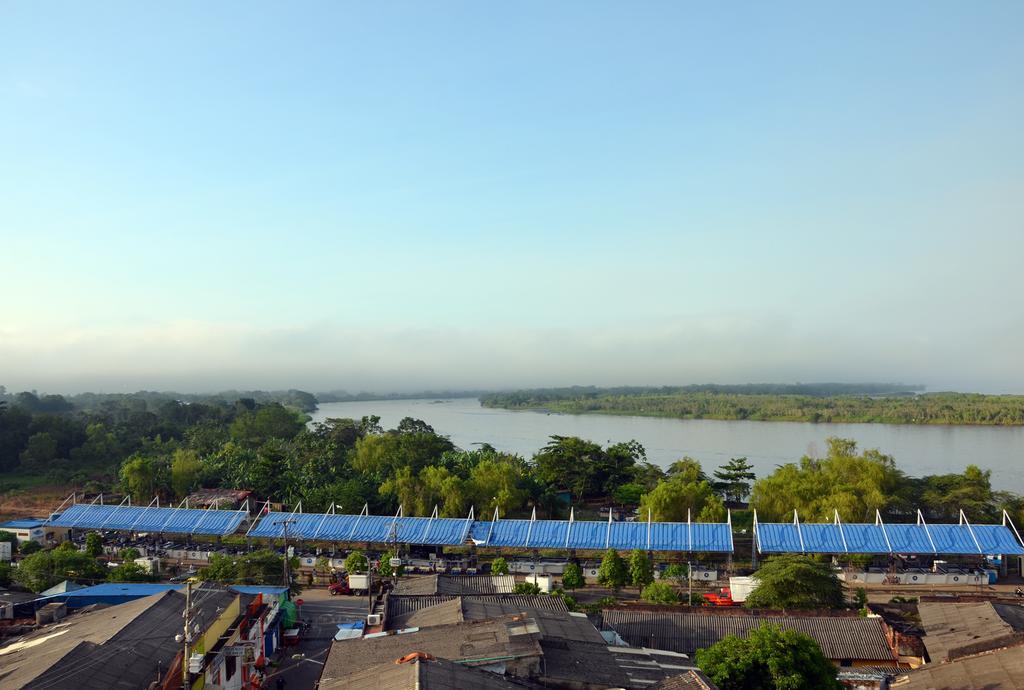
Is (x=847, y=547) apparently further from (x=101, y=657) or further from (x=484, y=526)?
(x=101, y=657)

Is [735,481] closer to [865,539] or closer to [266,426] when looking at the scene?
[865,539]

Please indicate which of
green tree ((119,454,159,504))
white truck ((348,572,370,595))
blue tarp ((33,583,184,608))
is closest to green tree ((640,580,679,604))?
white truck ((348,572,370,595))

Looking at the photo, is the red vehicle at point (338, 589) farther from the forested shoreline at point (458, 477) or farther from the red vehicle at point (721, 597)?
the red vehicle at point (721, 597)

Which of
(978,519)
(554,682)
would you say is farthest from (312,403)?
(554,682)

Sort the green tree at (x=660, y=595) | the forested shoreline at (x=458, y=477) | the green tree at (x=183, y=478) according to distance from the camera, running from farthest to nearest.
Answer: the green tree at (x=183, y=478) < the forested shoreline at (x=458, y=477) < the green tree at (x=660, y=595)

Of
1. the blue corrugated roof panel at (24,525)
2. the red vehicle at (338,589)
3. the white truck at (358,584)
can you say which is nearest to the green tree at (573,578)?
the white truck at (358,584)

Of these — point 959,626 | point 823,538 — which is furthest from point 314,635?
point 823,538

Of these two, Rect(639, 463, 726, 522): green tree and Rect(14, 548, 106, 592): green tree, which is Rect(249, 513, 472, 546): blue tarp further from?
Rect(639, 463, 726, 522): green tree
